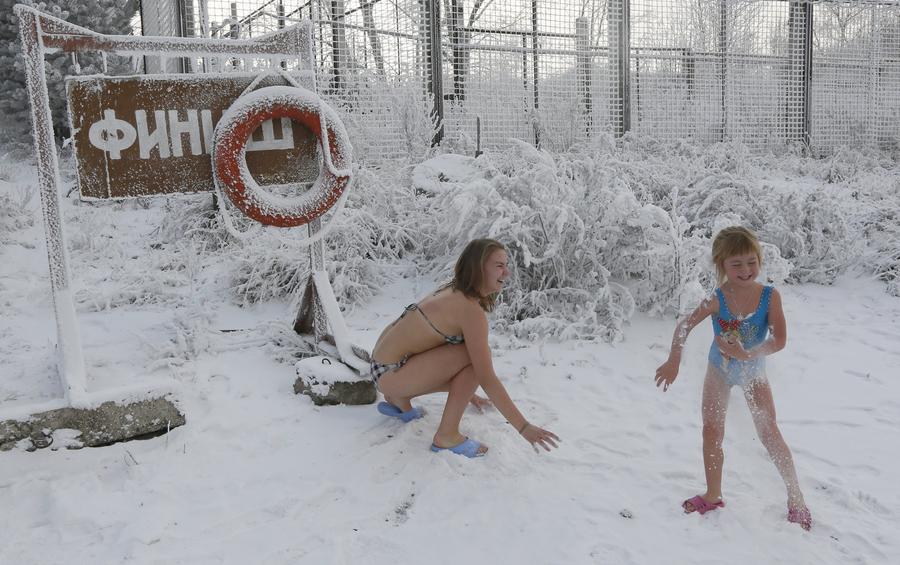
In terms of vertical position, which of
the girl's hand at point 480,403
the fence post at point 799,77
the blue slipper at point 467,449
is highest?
the fence post at point 799,77

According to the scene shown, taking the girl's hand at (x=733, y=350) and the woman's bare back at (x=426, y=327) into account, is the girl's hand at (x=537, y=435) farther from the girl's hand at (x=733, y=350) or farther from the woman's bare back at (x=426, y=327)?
the girl's hand at (x=733, y=350)

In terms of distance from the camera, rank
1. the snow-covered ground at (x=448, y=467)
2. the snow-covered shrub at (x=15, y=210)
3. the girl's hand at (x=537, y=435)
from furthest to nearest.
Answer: the snow-covered shrub at (x=15, y=210)
the girl's hand at (x=537, y=435)
the snow-covered ground at (x=448, y=467)

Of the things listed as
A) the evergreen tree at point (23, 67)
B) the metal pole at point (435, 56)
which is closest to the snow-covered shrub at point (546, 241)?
the metal pole at point (435, 56)

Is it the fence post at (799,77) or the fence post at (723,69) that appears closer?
the fence post at (723,69)

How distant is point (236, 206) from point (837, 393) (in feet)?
9.77

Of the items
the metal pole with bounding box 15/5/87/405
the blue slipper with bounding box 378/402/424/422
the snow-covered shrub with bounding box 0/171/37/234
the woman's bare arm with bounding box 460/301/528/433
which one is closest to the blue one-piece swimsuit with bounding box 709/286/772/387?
the woman's bare arm with bounding box 460/301/528/433

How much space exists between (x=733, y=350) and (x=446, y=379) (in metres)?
1.06

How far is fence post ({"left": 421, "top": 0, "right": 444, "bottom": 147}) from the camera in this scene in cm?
771

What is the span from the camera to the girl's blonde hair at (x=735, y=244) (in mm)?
2205

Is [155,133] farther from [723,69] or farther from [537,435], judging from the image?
[723,69]

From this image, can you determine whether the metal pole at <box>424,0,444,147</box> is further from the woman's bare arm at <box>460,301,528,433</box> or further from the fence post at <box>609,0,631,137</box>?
the woman's bare arm at <box>460,301,528,433</box>

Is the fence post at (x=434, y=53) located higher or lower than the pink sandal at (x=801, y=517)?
higher

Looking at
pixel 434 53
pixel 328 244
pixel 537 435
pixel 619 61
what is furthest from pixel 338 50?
pixel 537 435

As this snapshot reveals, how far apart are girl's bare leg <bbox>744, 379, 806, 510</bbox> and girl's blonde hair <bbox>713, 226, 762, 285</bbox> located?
0.41m
